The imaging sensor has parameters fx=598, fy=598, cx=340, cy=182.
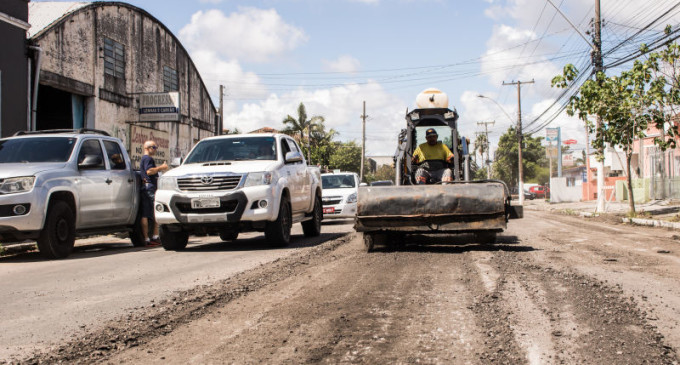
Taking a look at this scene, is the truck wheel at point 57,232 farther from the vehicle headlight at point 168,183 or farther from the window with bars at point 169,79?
the window with bars at point 169,79

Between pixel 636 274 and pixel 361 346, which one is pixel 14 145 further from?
pixel 636 274

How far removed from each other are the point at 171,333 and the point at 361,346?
1.36 meters

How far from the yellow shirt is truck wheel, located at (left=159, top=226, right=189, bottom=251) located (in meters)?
4.29

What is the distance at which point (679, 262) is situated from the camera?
307 inches

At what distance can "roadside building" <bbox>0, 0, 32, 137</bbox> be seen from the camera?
15.0 m

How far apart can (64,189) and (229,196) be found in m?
2.52

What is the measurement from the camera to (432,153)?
35.3ft

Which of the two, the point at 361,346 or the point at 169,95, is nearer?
the point at 361,346

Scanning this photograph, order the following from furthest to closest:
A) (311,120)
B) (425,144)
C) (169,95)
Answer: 1. (311,120)
2. (169,95)
3. (425,144)

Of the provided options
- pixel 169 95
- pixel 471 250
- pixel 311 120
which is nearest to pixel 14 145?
pixel 471 250

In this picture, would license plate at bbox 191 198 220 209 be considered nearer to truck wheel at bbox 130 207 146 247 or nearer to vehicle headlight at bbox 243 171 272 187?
vehicle headlight at bbox 243 171 272 187

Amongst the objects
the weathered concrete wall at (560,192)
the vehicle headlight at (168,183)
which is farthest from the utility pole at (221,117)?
the weathered concrete wall at (560,192)

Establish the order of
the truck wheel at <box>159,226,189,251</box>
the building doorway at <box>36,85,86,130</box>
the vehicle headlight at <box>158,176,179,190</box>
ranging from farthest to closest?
the building doorway at <box>36,85,86,130</box> < the truck wheel at <box>159,226,189,251</box> < the vehicle headlight at <box>158,176,179,190</box>

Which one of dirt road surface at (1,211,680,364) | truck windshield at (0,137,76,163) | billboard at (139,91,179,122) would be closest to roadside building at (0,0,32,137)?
truck windshield at (0,137,76,163)
